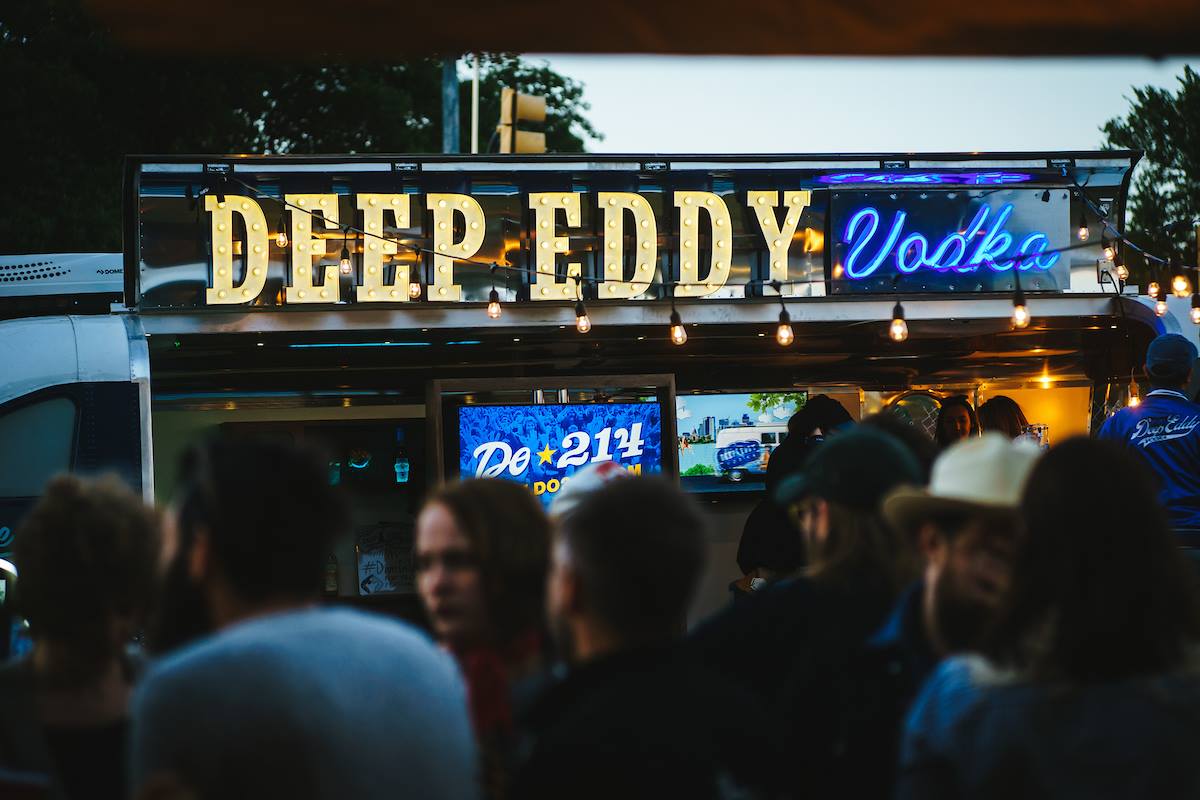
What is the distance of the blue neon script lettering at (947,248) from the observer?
9.91m

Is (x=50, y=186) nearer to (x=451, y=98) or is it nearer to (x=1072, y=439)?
(x=451, y=98)

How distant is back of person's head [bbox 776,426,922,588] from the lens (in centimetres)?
350

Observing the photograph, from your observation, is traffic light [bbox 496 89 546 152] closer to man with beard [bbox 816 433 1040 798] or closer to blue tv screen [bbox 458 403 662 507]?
blue tv screen [bbox 458 403 662 507]

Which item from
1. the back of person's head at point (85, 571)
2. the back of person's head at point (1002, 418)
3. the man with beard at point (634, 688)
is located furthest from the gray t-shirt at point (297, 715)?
the back of person's head at point (1002, 418)

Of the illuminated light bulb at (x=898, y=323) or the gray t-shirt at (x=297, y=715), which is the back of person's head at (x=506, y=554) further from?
the illuminated light bulb at (x=898, y=323)

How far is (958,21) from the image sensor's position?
264 centimetres

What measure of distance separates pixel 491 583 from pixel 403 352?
330 inches

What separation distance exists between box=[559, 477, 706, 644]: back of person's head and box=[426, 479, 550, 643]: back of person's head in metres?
0.41

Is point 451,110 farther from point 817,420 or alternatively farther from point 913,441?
point 913,441

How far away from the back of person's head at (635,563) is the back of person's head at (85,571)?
3.09 ft

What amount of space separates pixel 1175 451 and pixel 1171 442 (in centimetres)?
5

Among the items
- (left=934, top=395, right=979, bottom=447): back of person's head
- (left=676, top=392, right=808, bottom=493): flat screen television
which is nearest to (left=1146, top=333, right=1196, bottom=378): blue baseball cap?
(left=934, top=395, right=979, bottom=447): back of person's head

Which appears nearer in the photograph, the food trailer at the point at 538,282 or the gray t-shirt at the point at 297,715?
the gray t-shirt at the point at 297,715

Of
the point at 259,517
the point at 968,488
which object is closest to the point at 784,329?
the point at 968,488
